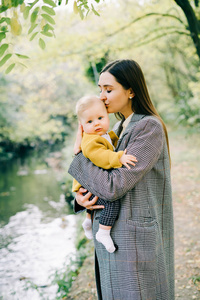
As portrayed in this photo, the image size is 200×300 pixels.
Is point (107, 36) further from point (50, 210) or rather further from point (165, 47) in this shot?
point (165, 47)

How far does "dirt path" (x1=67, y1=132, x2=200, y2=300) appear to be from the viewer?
3.71 m

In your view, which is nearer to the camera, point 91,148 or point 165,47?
point 91,148

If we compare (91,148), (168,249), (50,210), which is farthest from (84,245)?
(91,148)

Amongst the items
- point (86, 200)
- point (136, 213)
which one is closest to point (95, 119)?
point (86, 200)

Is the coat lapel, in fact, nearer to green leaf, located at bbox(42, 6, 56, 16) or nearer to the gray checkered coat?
the gray checkered coat

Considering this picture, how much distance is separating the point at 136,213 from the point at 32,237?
566 centimetres

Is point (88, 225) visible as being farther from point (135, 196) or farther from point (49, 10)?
point (49, 10)

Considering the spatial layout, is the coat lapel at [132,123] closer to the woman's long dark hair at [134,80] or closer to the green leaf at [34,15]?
the woman's long dark hair at [134,80]

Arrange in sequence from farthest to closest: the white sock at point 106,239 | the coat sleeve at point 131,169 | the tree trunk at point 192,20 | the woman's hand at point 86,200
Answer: the tree trunk at point 192,20, the woman's hand at point 86,200, the white sock at point 106,239, the coat sleeve at point 131,169

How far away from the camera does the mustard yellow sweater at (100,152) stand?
66.0 inches

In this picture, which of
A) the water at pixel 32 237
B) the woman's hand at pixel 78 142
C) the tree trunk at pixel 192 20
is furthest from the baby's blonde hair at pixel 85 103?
the water at pixel 32 237

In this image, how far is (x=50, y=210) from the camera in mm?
8523

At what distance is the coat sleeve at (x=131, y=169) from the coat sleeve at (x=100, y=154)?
4cm

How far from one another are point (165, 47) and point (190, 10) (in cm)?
1284
